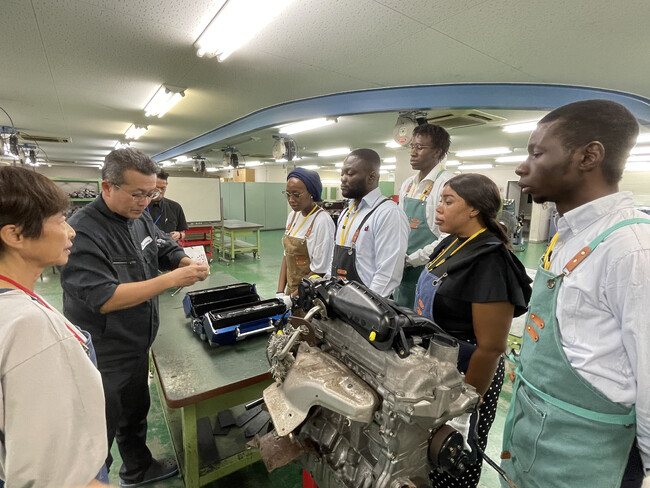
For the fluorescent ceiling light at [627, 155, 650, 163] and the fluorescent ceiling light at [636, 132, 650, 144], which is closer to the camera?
the fluorescent ceiling light at [636, 132, 650, 144]

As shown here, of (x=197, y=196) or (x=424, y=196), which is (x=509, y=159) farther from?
(x=424, y=196)

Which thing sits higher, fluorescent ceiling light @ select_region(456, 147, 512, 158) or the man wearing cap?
fluorescent ceiling light @ select_region(456, 147, 512, 158)

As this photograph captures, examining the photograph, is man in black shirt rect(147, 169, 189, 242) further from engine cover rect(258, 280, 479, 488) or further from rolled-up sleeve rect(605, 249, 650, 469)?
rolled-up sleeve rect(605, 249, 650, 469)

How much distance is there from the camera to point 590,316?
0.81 metres

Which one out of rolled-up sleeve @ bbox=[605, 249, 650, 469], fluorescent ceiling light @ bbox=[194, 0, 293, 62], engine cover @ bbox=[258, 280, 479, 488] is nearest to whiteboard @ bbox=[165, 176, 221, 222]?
fluorescent ceiling light @ bbox=[194, 0, 293, 62]

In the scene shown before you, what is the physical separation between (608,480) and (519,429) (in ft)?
0.71

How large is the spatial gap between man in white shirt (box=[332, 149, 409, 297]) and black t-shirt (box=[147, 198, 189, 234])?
2747mm

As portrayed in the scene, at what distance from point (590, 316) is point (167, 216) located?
4.17 m

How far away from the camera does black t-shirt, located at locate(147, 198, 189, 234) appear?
3.80m

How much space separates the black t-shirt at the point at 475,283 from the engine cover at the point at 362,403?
1.34 feet

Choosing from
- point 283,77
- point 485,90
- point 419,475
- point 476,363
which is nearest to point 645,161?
point 485,90

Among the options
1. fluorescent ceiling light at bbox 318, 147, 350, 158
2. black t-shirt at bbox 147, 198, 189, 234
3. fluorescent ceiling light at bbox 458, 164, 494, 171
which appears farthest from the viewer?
fluorescent ceiling light at bbox 458, 164, 494, 171

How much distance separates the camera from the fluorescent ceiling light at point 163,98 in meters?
3.70

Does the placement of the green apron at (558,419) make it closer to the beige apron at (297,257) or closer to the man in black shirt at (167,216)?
the beige apron at (297,257)
